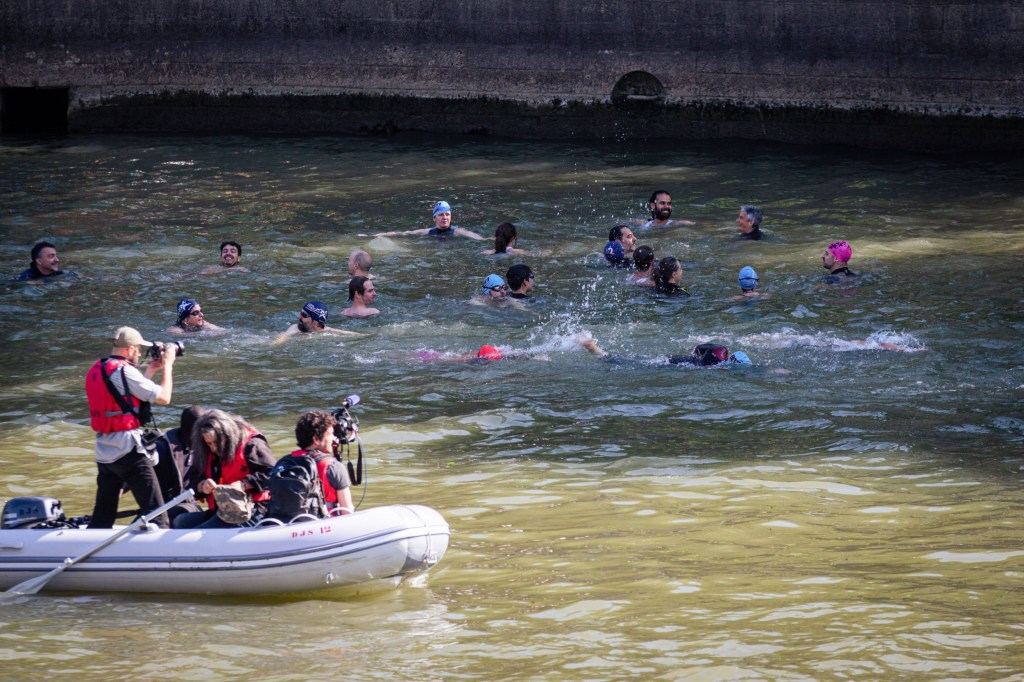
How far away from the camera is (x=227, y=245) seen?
16.9m

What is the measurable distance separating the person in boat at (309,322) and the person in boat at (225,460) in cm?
597

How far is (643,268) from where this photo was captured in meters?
16.5

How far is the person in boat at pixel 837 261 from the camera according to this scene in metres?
16.0

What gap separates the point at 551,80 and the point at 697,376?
14533mm

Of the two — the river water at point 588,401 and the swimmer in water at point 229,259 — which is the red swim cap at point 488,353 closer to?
the river water at point 588,401

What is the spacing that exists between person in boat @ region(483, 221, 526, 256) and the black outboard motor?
982cm

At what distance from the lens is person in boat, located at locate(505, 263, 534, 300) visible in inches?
605

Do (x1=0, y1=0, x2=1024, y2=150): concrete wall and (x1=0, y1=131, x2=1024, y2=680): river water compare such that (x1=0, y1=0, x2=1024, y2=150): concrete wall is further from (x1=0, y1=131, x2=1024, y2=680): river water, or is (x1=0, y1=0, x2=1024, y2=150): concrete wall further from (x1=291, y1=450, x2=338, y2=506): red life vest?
(x1=291, y1=450, x2=338, y2=506): red life vest

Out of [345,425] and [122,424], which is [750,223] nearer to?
[345,425]

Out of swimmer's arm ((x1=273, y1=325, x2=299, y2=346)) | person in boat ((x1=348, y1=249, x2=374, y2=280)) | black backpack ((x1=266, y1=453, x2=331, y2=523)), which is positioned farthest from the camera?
person in boat ((x1=348, y1=249, x2=374, y2=280))

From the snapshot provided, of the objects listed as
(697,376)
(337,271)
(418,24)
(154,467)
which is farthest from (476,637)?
(418,24)

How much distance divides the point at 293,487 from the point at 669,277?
8633mm

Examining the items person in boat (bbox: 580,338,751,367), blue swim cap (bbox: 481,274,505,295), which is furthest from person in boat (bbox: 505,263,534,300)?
person in boat (bbox: 580,338,751,367)

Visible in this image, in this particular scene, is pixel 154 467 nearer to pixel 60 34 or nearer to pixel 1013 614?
pixel 1013 614
